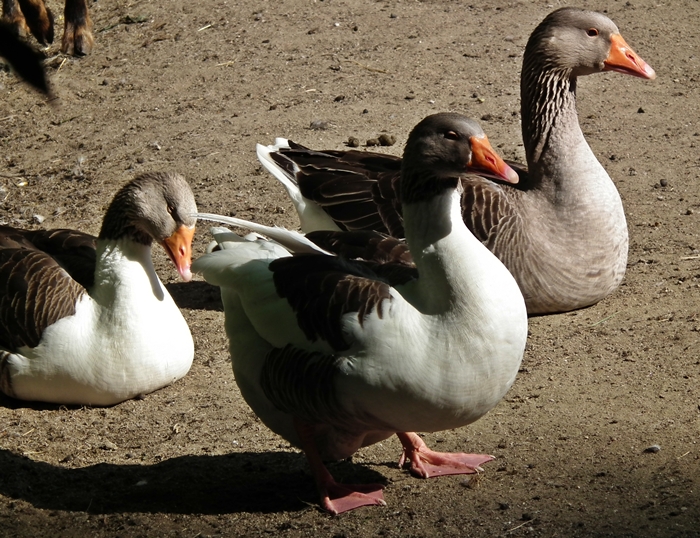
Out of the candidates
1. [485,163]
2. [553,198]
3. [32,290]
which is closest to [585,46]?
[553,198]

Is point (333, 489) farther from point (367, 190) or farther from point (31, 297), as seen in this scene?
point (367, 190)

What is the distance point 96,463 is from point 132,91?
5.39m

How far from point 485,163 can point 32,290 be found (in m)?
2.70

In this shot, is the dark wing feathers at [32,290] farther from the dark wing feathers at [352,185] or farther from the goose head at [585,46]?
the goose head at [585,46]

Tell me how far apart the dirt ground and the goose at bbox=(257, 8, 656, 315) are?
297 millimetres

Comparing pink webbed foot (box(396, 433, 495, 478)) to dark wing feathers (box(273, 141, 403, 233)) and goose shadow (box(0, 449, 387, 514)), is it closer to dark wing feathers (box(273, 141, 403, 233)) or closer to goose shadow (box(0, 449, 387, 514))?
goose shadow (box(0, 449, 387, 514))

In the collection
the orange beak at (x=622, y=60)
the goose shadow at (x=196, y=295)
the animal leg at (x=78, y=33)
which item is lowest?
the goose shadow at (x=196, y=295)

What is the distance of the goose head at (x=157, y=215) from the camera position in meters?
4.96

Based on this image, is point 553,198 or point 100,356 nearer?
point 100,356

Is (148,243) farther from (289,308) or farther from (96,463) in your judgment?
(289,308)

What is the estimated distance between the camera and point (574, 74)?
5.92 metres

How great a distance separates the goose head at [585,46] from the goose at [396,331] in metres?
2.40

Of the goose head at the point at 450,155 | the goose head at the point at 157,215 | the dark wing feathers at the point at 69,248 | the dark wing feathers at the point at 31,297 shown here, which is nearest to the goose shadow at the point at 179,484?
the dark wing feathers at the point at 31,297

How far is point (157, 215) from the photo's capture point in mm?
4957
